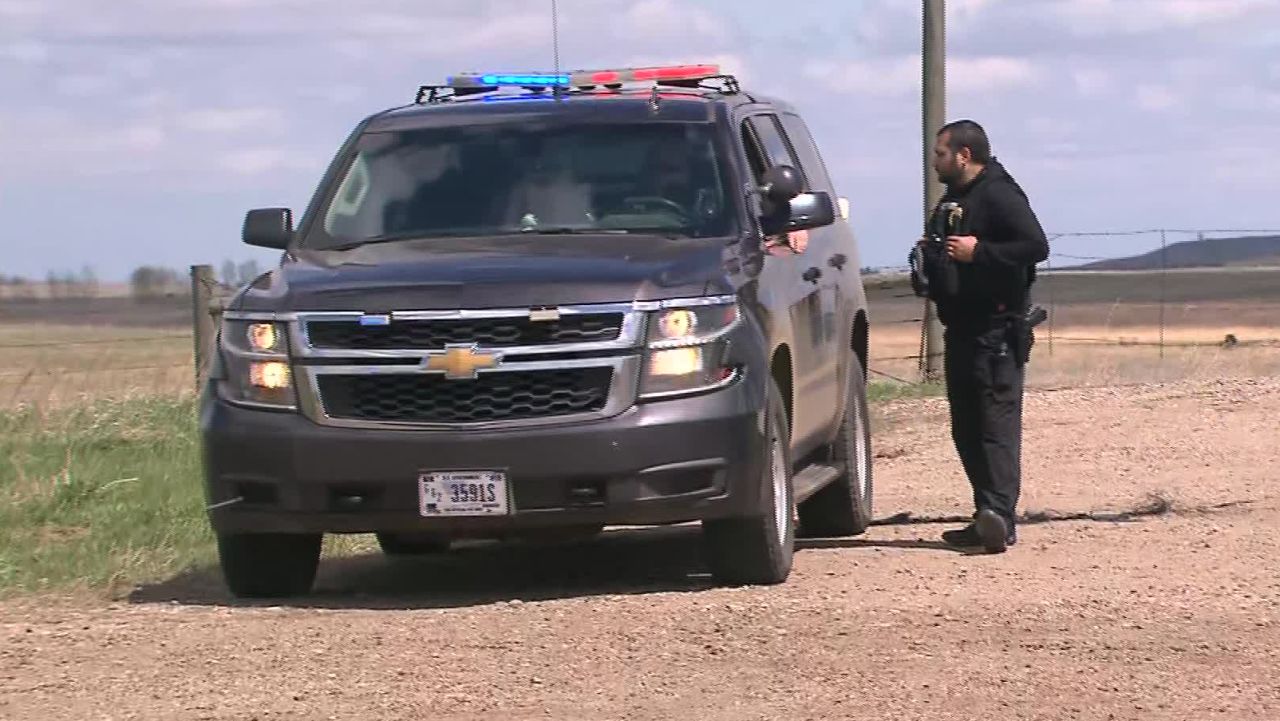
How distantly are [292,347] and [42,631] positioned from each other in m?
1.28

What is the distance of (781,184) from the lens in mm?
8828

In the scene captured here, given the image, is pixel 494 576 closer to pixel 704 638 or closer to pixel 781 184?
pixel 781 184

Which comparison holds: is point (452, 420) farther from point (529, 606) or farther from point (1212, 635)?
point (1212, 635)

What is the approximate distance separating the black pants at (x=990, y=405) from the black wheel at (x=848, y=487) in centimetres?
87

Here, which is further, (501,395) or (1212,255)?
(1212,255)

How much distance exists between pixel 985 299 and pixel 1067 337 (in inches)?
1031

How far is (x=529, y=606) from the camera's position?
7.80 metres

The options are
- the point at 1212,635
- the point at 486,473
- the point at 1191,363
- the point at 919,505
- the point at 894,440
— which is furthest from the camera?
the point at 1191,363

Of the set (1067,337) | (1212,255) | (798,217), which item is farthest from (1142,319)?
(798,217)

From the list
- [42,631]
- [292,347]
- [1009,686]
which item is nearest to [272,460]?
[292,347]

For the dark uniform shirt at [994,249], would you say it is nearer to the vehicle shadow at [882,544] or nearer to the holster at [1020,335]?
the holster at [1020,335]

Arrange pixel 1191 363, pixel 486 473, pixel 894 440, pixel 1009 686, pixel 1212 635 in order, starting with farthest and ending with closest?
pixel 1191 363
pixel 894 440
pixel 486 473
pixel 1212 635
pixel 1009 686

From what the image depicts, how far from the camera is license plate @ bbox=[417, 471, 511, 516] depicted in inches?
307

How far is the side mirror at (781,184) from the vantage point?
28.9ft
